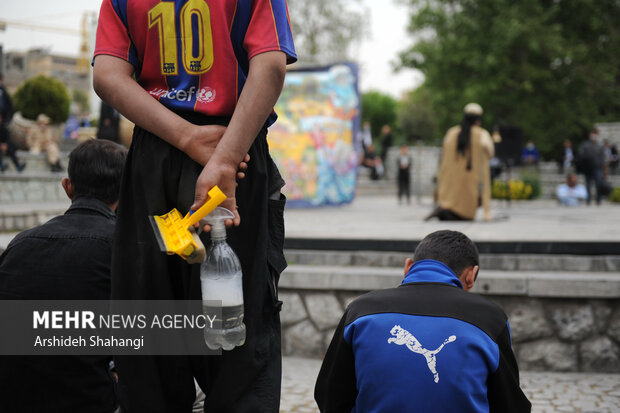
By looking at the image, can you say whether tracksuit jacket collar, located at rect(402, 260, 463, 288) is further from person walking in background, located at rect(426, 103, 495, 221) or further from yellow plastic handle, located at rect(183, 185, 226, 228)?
person walking in background, located at rect(426, 103, 495, 221)

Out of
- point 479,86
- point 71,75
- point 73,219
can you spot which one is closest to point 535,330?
point 73,219

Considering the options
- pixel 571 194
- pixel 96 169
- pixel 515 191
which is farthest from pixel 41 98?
pixel 96 169

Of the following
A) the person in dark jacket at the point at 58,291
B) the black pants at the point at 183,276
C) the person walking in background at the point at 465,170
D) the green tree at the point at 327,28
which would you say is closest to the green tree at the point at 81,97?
the green tree at the point at 327,28

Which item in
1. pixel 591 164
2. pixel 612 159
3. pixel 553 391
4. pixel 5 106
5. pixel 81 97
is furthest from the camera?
pixel 81 97

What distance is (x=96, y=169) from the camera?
267 centimetres

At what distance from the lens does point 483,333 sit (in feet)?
7.00

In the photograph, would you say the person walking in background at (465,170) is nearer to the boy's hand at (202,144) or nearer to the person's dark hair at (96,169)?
the person's dark hair at (96,169)

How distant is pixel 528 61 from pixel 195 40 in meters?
30.7

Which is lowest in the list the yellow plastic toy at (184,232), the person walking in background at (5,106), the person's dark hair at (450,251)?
the person's dark hair at (450,251)

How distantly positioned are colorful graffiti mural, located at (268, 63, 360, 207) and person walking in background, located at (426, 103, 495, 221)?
13.1ft

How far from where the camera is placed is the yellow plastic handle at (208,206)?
5.48 feet

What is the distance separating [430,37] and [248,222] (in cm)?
3399

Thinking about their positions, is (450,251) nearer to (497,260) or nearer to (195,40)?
(195,40)

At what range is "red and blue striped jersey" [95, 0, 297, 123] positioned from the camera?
1.86 m
